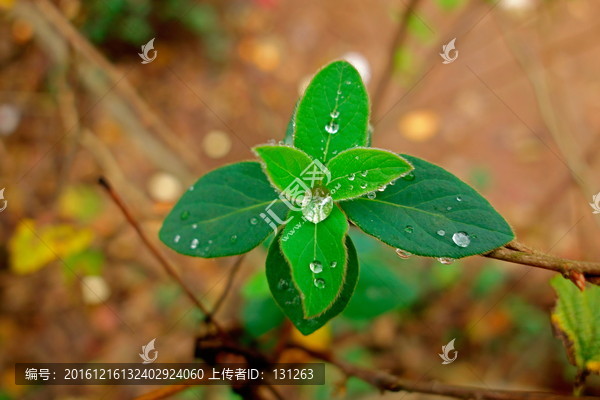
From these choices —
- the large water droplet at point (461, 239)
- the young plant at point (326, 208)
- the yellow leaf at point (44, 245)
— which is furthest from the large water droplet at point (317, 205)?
the yellow leaf at point (44, 245)

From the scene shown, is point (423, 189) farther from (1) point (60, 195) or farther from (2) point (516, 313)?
(1) point (60, 195)

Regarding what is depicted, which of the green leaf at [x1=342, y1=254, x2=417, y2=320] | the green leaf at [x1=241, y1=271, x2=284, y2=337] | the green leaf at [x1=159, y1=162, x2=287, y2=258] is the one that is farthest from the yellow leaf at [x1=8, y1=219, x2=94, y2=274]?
the green leaf at [x1=159, y1=162, x2=287, y2=258]

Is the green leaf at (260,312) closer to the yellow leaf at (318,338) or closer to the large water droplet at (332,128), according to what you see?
the yellow leaf at (318,338)

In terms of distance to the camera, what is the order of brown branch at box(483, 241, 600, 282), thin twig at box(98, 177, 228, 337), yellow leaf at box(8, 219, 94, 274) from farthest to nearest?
1. yellow leaf at box(8, 219, 94, 274)
2. thin twig at box(98, 177, 228, 337)
3. brown branch at box(483, 241, 600, 282)

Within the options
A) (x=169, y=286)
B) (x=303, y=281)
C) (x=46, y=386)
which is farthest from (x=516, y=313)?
(x=46, y=386)

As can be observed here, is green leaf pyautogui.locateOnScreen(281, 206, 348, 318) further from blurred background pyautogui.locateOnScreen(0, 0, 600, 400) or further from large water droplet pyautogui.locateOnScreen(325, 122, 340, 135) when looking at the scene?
blurred background pyautogui.locateOnScreen(0, 0, 600, 400)
